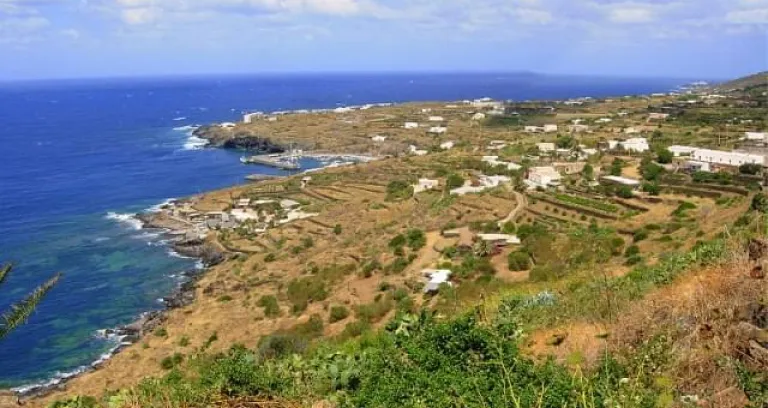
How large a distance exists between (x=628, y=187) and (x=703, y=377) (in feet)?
113

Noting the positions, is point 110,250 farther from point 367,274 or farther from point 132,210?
point 367,274

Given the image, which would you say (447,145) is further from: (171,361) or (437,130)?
(171,361)

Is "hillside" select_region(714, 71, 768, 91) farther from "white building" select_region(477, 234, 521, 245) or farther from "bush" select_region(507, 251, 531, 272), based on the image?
"bush" select_region(507, 251, 531, 272)

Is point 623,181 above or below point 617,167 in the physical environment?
below

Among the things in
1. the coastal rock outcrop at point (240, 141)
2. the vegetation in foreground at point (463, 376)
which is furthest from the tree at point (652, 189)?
the coastal rock outcrop at point (240, 141)

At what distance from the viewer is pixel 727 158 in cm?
4216

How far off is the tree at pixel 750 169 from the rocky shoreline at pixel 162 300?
32.2 meters

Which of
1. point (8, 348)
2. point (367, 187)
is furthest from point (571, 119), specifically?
point (8, 348)

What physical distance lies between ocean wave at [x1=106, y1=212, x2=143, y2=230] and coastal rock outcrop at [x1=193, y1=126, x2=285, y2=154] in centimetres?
3623

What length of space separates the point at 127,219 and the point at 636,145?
42.8 meters

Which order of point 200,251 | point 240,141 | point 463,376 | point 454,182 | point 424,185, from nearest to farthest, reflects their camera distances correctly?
1. point 463,376
2. point 200,251
3. point 454,182
4. point 424,185
5. point 240,141

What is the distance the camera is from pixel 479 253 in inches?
1086

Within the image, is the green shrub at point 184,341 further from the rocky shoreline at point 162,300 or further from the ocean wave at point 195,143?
the ocean wave at point 195,143

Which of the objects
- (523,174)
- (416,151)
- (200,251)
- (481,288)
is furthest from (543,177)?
(416,151)
